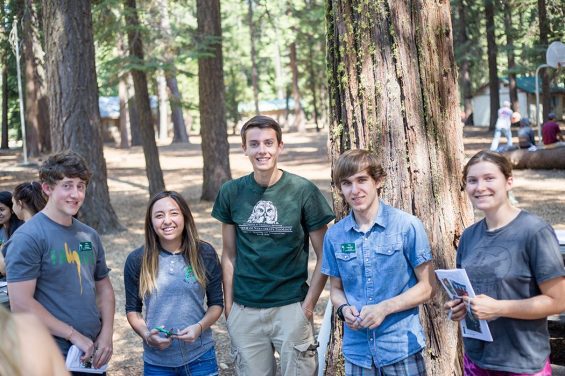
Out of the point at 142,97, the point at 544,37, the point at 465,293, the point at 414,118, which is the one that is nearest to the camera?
the point at 465,293

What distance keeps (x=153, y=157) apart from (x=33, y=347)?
48.7 ft

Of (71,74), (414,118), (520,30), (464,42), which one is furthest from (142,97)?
(464,42)

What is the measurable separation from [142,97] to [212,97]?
4.99 ft

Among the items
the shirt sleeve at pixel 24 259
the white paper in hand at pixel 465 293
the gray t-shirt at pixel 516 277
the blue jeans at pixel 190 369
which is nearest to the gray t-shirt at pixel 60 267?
the shirt sleeve at pixel 24 259

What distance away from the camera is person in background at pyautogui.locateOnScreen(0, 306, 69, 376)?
1.44 m

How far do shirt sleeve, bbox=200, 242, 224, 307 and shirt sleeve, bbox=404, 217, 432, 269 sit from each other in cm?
122

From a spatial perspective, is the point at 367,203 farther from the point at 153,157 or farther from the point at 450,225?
the point at 153,157

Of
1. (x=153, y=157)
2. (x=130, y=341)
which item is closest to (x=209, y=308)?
(x=130, y=341)

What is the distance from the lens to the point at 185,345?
4.11 metres

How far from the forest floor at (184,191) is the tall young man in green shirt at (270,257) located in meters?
2.06

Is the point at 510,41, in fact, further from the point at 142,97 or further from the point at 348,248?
the point at 348,248

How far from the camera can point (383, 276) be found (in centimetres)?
357

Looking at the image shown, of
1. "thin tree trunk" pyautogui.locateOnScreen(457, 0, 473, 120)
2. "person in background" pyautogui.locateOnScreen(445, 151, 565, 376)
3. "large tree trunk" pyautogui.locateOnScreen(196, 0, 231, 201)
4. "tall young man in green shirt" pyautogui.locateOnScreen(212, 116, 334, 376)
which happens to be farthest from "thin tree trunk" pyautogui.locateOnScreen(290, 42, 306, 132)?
"person in background" pyautogui.locateOnScreen(445, 151, 565, 376)

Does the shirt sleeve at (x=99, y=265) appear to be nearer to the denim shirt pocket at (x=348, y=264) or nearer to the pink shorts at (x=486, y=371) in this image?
the denim shirt pocket at (x=348, y=264)
